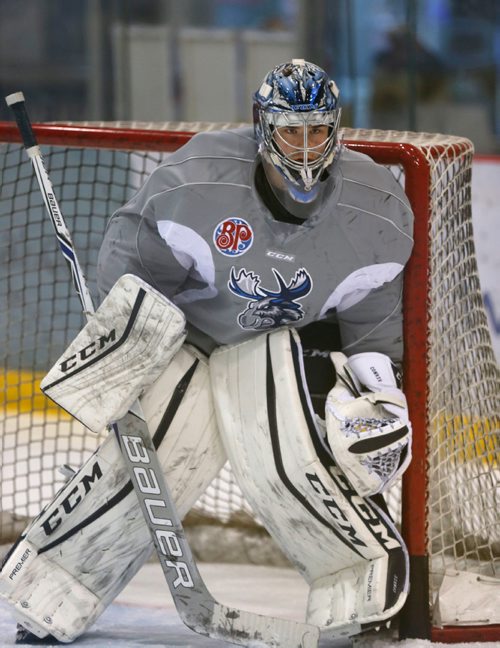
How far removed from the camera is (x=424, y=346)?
8.52 ft

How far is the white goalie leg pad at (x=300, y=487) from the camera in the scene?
244 cm

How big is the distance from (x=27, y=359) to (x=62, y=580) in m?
1.19

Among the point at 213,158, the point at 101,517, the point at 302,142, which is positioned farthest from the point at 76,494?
the point at 302,142

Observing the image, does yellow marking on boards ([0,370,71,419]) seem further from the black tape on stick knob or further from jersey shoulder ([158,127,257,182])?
jersey shoulder ([158,127,257,182])

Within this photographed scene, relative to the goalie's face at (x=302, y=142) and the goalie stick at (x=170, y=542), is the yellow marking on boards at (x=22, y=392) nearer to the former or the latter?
the goalie stick at (x=170, y=542)

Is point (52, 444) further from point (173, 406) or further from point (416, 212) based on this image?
point (416, 212)

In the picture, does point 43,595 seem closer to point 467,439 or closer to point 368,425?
point 368,425

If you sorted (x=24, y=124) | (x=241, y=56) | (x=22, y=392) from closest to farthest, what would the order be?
1. (x=24, y=124)
2. (x=22, y=392)
3. (x=241, y=56)

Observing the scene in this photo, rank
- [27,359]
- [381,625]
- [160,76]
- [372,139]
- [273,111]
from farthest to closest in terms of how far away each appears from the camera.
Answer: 1. [160,76]
2. [27,359]
3. [372,139]
4. [381,625]
5. [273,111]

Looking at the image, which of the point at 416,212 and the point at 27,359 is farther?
the point at 27,359

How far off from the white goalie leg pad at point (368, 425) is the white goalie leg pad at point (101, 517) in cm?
27

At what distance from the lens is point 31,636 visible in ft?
8.55

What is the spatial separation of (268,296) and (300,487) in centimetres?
36

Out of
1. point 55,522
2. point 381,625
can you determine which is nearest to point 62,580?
point 55,522
